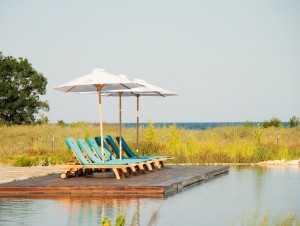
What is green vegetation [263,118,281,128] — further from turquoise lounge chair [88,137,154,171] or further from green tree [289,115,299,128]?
turquoise lounge chair [88,137,154,171]

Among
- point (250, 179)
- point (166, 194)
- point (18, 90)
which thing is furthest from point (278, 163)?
point (18, 90)

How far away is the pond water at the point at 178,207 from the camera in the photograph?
1164 cm

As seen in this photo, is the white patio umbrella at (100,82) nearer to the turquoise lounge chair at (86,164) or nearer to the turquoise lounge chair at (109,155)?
the turquoise lounge chair at (109,155)

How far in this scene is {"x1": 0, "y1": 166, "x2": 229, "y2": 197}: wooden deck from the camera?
585 inches

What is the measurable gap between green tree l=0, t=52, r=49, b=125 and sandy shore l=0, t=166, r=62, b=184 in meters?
23.4

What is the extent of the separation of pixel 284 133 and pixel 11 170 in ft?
56.6

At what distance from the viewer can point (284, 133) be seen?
35500 mm

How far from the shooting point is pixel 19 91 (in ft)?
151

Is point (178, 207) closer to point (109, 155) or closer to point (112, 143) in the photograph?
point (109, 155)

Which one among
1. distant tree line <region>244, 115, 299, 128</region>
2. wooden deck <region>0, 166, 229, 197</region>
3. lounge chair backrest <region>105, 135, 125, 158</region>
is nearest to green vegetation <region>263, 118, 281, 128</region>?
distant tree line <region>244, 115, 299, 128</region>

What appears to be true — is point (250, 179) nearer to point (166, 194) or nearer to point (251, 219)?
point (166, 194)

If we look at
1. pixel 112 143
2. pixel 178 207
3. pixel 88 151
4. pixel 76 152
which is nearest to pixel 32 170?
pixel 112 143

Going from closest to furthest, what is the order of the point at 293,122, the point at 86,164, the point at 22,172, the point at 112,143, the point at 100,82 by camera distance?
the point at 86,164 < the point at 100,82 < the point at 112,143 < the point at 22,172 < the point at 293,122

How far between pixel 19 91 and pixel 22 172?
85.5ft
